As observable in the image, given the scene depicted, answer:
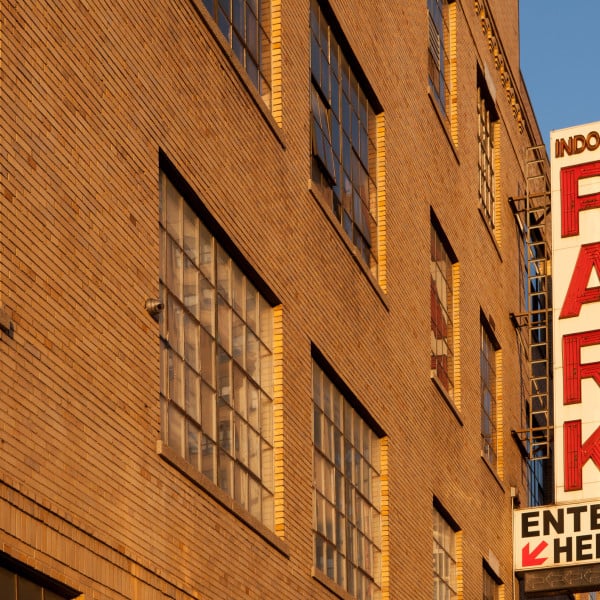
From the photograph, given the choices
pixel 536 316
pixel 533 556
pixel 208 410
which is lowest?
pixel 208 410

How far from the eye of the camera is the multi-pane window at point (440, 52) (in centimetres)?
3156

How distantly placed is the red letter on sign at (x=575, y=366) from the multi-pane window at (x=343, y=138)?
9076 mm

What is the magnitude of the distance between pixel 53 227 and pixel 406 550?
13124 mm

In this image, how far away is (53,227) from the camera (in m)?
13.7

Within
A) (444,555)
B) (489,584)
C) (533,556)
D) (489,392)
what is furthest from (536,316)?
(444,555)

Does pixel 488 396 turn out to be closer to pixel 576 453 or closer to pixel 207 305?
pixel 576 453

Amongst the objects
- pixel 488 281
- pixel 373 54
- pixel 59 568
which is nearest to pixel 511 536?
pixel 488 281

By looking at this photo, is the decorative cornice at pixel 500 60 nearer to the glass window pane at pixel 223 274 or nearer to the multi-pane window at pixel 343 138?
the multi-pane window at pixel 343 138

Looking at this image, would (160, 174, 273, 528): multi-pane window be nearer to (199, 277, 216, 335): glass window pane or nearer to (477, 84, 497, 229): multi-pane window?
(199, 277, 216, 335): glass window pane

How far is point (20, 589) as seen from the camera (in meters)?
12.6

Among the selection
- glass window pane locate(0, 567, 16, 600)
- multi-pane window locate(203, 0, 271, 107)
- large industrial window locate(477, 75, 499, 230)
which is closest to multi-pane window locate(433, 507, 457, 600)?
large industrial window locate(477, 75, 499, 230)

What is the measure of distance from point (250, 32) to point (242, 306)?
3937mm

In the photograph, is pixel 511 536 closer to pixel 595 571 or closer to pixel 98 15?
pixel 595 571

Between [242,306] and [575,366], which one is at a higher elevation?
[575,366]
